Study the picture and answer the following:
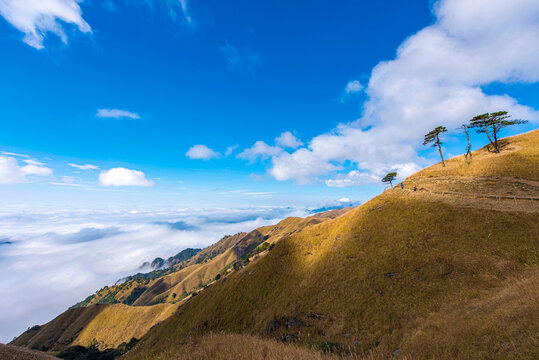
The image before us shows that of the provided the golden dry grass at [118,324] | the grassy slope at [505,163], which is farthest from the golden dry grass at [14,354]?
the golden dry grass at [118,324]

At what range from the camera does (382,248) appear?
32594 millimetres

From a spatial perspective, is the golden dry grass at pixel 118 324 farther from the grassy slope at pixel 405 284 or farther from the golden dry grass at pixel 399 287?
the golden dry grass at pixel 399 287

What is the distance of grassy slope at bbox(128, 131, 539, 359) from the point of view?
461 inches

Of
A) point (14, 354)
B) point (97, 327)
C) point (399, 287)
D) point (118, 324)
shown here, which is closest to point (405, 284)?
point (399, 287)

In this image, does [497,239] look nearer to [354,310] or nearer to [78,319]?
[354,310]

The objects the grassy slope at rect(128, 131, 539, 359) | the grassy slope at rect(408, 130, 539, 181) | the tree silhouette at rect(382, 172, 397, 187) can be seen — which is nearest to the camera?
the grassy slope at rect(128, 131, 539, 359)

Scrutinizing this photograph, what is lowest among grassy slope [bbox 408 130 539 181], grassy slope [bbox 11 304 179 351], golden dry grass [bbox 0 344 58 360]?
grassy slope [bbox 11 304 179 351]

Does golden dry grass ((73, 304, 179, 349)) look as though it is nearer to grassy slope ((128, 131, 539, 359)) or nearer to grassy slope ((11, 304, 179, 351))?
grassy slope ((11, 304, 179, 351))

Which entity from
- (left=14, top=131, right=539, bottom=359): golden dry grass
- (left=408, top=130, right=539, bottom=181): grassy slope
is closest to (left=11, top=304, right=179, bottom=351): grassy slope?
(left=14, top=131, right=539, bottom=359): golden dry grass

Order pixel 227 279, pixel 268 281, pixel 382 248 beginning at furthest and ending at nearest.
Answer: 1. pixel 227 279
2. pixel 268 281
3. pixel 382 248

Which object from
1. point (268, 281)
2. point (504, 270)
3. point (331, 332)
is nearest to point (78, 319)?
point (268, 281)

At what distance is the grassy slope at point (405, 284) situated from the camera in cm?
1171

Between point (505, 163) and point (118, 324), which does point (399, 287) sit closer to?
point (505, 163)

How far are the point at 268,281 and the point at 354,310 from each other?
2051 cm
